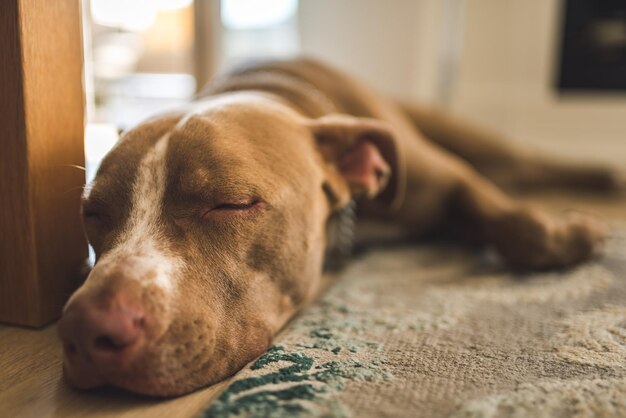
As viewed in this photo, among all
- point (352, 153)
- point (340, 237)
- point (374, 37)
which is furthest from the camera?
point (374, 37)

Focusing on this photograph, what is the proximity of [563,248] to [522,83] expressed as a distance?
11.4 ft

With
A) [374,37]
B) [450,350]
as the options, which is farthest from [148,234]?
[374,37]

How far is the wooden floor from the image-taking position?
3.38 ft

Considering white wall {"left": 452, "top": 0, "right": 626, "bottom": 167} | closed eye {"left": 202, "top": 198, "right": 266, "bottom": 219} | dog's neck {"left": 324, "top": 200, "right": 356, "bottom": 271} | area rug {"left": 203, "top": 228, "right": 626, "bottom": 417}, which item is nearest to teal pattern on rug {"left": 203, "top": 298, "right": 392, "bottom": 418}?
area rug {"left": 203, "top": 228, "right": 626, "bottom": 417}

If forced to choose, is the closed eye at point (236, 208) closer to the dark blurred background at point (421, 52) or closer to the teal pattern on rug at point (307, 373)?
the teal pattern on rug at point (307, 373)

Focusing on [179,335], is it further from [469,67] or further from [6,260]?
[469,67]

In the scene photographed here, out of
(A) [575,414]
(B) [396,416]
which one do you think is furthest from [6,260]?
(A) [575,414]

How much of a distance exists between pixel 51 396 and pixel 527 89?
15.2 feet

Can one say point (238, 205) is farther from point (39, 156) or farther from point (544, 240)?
point (544, 240)

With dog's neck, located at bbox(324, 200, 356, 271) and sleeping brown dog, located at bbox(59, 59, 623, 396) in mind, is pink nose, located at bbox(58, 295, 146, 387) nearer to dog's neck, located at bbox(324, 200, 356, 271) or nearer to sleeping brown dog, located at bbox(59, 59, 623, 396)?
sleeping brown dog, located at bbox(59, 59, 623, 396)

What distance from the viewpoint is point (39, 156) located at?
1.33 m

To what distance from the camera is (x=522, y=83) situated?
5000mm

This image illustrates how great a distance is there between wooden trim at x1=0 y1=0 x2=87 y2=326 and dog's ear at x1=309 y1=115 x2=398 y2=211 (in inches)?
22.6

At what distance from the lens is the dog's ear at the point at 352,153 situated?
1.61m
